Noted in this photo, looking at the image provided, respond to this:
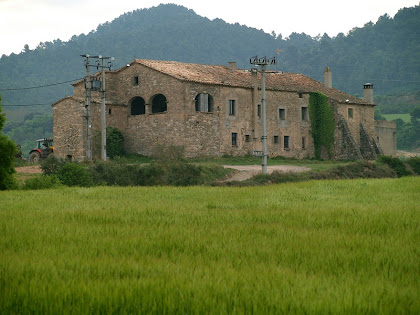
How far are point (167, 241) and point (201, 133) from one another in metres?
35.1

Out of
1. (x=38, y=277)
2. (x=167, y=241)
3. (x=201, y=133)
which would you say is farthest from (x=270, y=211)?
(x=201, y=133)

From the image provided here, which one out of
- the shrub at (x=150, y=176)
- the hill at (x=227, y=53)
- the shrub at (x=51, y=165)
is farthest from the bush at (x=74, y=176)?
the hill at (x=227, y=53)

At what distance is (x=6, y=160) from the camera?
2375 centimetres

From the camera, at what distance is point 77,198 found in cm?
1894

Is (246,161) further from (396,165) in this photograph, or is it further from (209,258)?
(209,258)

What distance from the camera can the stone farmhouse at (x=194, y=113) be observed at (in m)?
44.6

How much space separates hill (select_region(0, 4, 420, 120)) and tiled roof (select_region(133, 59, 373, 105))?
78.9 meters

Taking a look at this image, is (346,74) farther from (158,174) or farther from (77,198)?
(77,198)

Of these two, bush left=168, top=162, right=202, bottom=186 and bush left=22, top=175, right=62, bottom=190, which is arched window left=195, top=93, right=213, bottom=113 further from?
bush left=22, top=175, right=62, bottom=190

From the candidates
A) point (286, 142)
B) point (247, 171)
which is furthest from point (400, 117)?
point (247, 171)

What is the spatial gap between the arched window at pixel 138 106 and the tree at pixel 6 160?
23.7 m

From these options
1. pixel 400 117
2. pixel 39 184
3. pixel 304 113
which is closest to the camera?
pixel 39 184

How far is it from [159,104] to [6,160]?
25.2 metres

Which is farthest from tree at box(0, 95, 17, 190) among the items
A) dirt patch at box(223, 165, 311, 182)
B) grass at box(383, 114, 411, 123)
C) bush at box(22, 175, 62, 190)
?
grass at box(383, 114, 411, 123)
